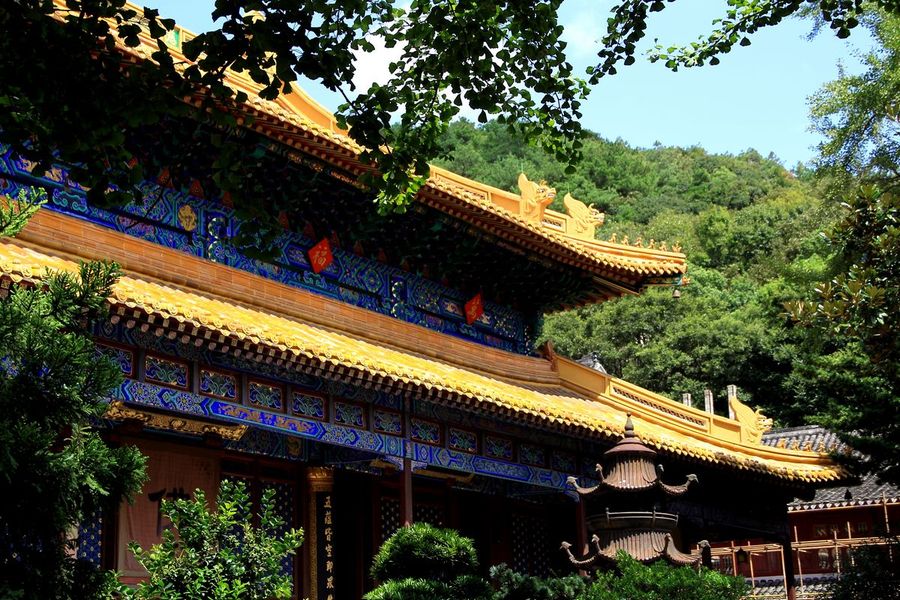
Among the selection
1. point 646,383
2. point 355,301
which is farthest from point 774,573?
point 355,301

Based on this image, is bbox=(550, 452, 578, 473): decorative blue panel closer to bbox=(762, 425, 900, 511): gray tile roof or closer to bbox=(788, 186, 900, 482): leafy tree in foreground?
bbox=(788, 186, 900, 482): leafy tree in foreground

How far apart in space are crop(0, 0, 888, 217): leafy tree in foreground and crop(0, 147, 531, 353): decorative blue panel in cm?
366

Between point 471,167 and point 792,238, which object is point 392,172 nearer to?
point 792,238

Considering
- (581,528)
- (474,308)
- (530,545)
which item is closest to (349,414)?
(474,308)

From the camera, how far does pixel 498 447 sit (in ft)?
53.6

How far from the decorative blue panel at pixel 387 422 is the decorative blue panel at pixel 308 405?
0.84m

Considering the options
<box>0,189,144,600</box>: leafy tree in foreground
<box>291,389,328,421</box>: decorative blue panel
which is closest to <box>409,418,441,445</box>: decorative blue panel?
<box>291,389,328,421</box>: decorative blue panel


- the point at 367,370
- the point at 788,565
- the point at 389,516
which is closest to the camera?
the point at 367,370

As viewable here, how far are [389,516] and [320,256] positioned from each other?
3.63 m

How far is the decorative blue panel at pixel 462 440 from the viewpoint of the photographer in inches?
611

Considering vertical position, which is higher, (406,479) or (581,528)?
(406,479)

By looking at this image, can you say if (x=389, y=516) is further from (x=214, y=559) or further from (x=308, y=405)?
(x=214, y=559)

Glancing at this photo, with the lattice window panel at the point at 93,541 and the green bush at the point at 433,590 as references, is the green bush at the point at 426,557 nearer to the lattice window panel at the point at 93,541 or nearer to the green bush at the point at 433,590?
the green bush at the point at 433,590

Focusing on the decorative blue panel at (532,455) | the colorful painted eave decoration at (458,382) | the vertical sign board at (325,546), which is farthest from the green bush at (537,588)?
the decorative blue panel at (532,455)
